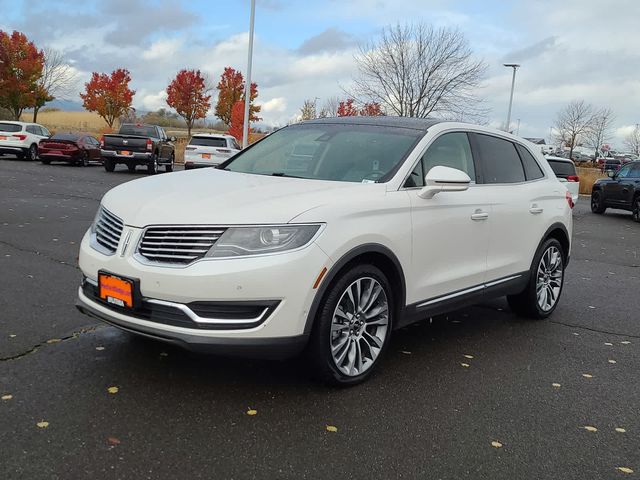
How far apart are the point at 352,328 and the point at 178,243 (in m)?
1.22

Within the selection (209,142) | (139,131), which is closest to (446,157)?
(209,142)

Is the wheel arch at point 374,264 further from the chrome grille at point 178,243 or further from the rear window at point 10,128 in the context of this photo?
the rear window at point 10,128

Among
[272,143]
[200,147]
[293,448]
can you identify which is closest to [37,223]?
[272,143]

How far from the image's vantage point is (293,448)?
3164 millimetres

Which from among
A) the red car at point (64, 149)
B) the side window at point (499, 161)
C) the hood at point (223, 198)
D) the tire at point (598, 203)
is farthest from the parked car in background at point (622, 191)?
the red car at point (64, 149)

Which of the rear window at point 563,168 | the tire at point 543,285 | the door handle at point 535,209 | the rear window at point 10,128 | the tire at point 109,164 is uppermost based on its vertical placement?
the rear window at point 10,128

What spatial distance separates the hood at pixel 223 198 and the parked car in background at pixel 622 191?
52.0ft

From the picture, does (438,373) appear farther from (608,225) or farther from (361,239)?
(608,225)

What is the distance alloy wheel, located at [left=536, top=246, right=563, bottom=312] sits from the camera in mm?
5973

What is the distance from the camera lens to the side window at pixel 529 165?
232 inches

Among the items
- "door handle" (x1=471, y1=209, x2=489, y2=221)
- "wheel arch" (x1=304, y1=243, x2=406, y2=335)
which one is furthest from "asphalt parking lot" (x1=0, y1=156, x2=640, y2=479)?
"door handle" (x1=471, y1=209, x2=489, y2=221)

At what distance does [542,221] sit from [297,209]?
3114 millimetres

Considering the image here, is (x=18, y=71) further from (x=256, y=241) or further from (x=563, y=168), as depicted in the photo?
(x=256, y=241)

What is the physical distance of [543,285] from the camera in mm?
6020
